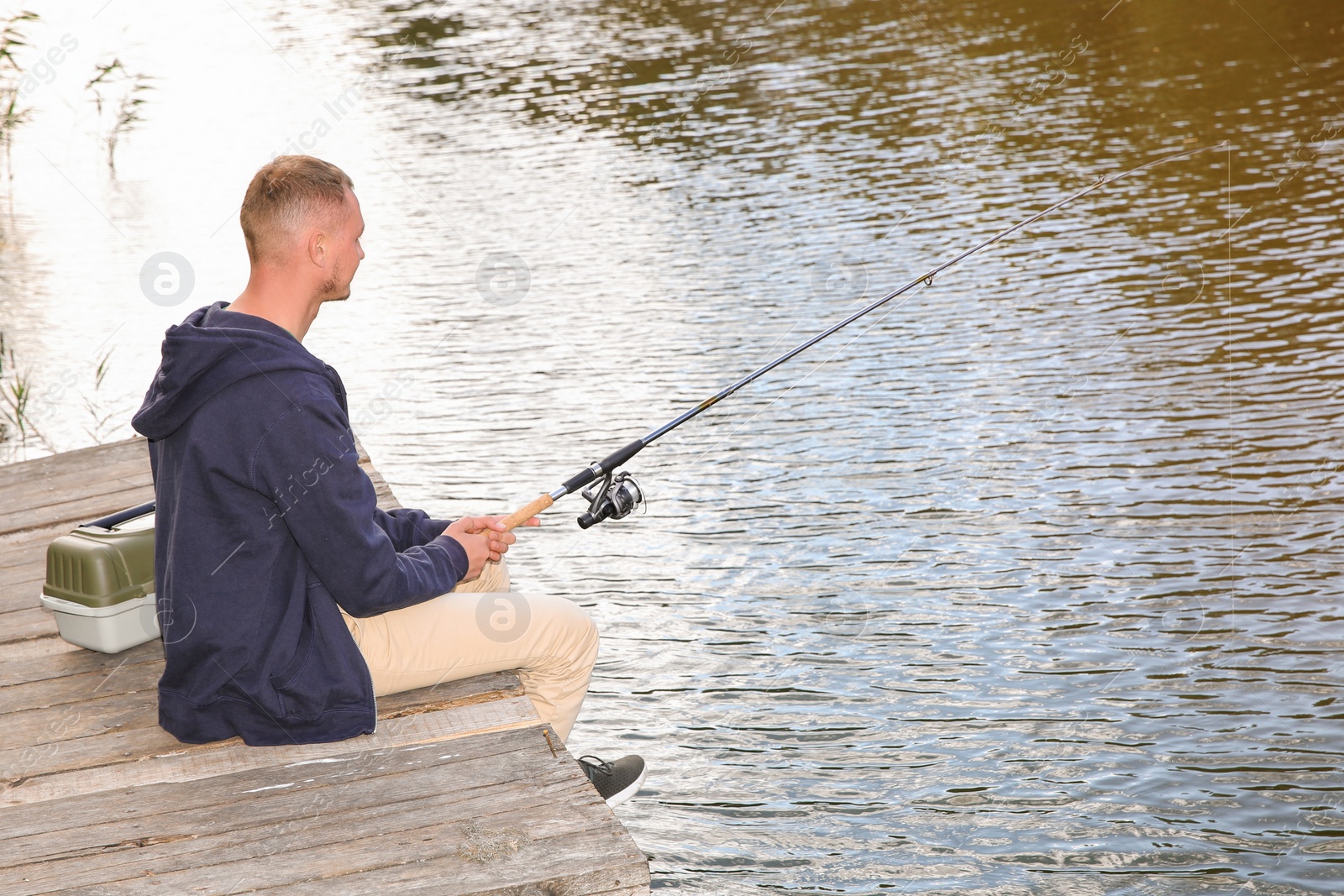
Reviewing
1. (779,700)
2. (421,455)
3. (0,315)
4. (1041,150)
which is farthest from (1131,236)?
(0,315)

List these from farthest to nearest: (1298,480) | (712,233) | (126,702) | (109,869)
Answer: (712,233) → (1298,480) → (126,702) → (109,869)

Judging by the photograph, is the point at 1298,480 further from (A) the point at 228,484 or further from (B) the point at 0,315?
(B) the point at 0,315

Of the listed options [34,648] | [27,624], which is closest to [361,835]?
[34,648]

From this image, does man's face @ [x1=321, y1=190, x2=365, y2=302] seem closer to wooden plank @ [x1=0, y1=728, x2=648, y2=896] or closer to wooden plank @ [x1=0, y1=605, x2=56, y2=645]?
wooden plank @ [x1=0, y1=728, x2=648, y2=896]

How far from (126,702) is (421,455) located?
4317 mm

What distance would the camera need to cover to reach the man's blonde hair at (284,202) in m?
3.06

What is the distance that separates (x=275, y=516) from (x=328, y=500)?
18 centimetres

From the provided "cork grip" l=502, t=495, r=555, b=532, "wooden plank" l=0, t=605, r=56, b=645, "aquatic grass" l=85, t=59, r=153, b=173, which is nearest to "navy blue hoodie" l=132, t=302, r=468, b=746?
"cork grip" l=502, t=495, r=555, b=532

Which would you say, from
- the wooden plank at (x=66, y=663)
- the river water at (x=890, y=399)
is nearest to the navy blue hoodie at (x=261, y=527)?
the wooden plank at (x=66, y=663)

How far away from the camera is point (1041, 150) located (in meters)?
13.4

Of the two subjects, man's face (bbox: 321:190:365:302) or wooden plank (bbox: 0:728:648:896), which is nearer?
wooden plank (bbox: 0:728:648:896)

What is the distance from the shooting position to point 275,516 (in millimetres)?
3035

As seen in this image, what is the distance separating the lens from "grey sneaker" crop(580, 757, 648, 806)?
390 centimetres

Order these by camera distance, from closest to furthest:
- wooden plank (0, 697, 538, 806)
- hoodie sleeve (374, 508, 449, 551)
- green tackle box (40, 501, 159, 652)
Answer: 1. wooden plank (0, 697, 538, 806)
2. hoodie sleeve (374, 508, 449, 551)
3. green tackle box (40, 501, 159, 652)
